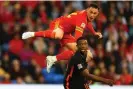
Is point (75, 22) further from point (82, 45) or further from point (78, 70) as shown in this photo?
point (78, 70)

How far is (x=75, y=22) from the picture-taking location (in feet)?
36.1

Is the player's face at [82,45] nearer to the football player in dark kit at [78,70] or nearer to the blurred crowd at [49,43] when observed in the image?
the football player in dark kit at [78,70]

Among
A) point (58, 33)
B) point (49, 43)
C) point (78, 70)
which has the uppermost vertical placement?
point (58, 33)

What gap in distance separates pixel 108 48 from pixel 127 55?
508 mm

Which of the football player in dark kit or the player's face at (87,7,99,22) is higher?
the player's face at (87,7,99,22)

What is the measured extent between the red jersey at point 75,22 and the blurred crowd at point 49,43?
3.53m

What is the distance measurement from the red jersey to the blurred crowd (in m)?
3.53

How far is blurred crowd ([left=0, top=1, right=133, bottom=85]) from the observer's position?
48.4 feet

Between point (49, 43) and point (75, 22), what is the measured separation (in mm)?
4606

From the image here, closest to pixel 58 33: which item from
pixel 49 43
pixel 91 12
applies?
pixel 91 12

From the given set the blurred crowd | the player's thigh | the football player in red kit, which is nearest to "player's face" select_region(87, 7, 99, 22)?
the football player in red kit

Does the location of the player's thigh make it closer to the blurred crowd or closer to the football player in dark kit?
the football player in dark kit

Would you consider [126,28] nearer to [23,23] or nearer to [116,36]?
[116,36]

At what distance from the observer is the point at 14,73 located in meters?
14.6
